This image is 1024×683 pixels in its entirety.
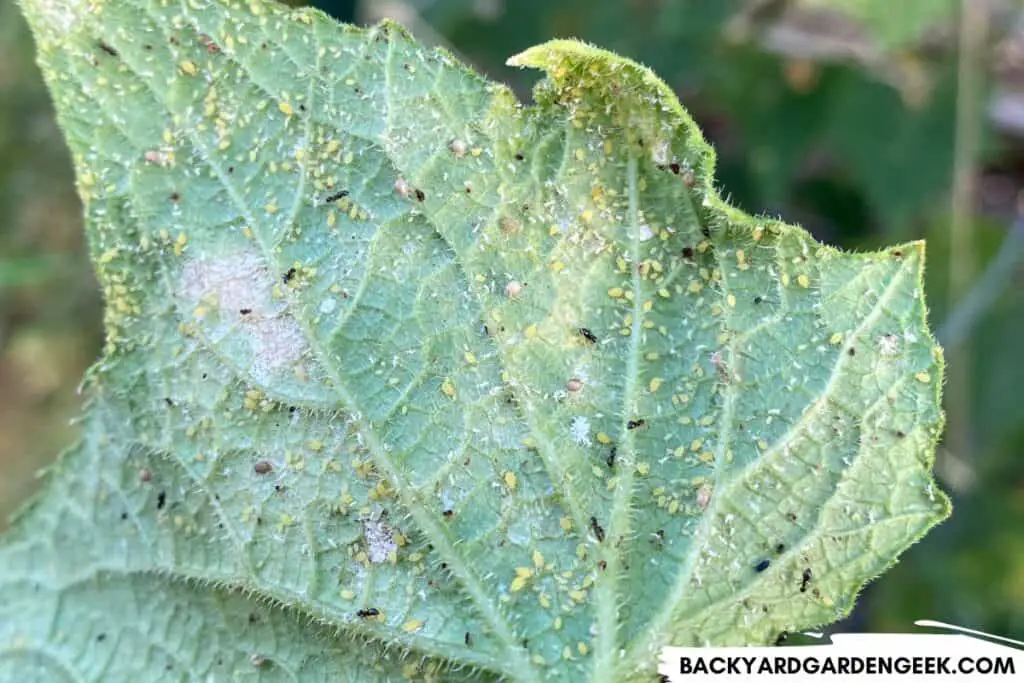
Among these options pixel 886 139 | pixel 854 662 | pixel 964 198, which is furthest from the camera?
pixel 964 198

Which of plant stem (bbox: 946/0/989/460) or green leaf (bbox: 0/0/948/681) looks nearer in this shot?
green leaf (bbox: 0/0/948/681)

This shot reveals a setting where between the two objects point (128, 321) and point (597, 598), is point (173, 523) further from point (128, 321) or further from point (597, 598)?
point (597, 598)

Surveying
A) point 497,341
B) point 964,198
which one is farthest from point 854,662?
point 964,198

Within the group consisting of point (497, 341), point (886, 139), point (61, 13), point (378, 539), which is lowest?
point (378, 539)

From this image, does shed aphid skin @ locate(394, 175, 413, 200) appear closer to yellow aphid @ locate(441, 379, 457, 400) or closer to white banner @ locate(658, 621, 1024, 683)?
yellow aphid @ locate(441, 379, 457, 400)

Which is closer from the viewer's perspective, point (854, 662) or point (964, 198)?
point (854, 662)

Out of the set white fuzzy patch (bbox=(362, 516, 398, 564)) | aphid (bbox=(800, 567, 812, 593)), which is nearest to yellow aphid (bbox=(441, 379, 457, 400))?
white fuzzy patch (bbox=(362, 516, 398, 564))

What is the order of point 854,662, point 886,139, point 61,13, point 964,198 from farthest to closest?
1. point 964,198
2. point 886,139
3. point 854,662
4. point 61,13

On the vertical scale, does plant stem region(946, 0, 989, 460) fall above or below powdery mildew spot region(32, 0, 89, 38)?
above

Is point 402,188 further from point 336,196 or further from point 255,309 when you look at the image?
point 255,309

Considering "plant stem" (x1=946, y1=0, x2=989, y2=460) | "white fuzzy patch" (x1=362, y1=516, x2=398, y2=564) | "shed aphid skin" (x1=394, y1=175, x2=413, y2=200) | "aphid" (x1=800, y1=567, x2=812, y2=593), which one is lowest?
"white fuzzy patch" (x1=362, y1=516, x2=398, y2=564)
